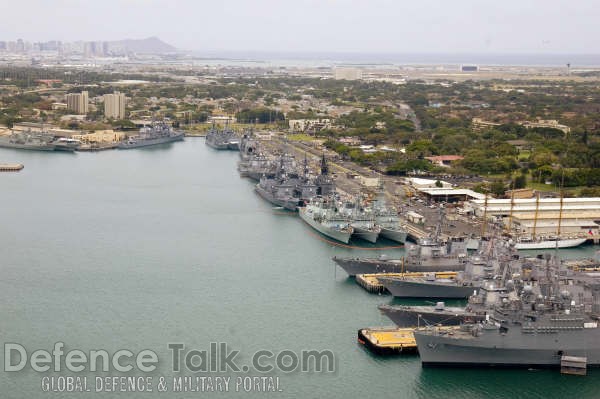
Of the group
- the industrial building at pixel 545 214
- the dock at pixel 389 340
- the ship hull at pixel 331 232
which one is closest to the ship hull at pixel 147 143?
the ship hull at pixel 331 232

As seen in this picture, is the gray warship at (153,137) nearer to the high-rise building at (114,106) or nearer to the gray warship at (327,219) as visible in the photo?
the high-rise building at (114,106)

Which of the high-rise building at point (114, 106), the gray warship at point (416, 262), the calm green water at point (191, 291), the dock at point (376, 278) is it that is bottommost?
the calm green water at point (191, 291)

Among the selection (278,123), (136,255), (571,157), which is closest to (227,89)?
(278,123)

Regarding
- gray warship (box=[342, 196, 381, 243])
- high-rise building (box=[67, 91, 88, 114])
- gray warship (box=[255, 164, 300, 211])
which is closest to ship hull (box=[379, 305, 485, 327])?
gray warship (box=[342, 196, 381, 243])

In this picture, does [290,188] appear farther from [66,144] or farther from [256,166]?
[66,144]

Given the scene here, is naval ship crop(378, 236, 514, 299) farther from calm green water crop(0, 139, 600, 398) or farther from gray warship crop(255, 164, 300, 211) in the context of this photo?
gray warship crop(255, 164, 300, 211)

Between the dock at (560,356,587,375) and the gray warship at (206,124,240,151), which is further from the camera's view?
the gray warship at (206,124,240,151)
